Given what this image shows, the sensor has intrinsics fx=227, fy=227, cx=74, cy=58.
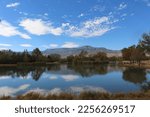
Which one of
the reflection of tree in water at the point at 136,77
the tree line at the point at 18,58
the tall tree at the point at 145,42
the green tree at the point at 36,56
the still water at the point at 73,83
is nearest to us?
the still water at the point at 73,83

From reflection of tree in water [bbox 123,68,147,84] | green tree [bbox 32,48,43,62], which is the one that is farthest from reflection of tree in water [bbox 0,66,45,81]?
green tree [bbox 32,48,43,62]

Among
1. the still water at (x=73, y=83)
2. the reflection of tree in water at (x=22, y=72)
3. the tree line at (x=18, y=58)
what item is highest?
the tree line at (x=18, y=58)

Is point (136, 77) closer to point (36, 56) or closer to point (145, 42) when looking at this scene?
point (145, 42)

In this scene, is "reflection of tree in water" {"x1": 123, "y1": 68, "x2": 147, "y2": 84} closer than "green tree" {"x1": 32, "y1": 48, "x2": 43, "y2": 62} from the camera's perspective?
Yes

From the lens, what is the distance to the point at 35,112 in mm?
6336

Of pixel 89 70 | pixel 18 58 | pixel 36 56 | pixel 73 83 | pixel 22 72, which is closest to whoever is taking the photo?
pixel 73 83

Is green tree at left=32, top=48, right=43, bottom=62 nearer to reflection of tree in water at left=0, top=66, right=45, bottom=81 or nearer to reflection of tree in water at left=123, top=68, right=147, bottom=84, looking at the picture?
reflection of tree in water at left=0, top=66, right=45, bottom=81

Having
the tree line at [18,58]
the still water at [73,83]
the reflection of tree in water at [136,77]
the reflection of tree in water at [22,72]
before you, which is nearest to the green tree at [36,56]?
the tree line at [18,58]

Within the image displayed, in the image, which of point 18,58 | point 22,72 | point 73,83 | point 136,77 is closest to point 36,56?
point 18,58

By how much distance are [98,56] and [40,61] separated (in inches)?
1504

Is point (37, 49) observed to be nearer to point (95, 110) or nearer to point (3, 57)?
point (3, 57)

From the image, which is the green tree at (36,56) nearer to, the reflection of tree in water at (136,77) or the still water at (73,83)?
the still water at (73,83)

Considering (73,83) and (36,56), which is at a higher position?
(36,56)

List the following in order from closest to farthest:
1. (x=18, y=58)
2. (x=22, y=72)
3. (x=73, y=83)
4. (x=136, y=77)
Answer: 1. (x=73, y=83)
2. (x=136, y=77)
3. (x=22, y=72)
4. (x=18, y=58)
